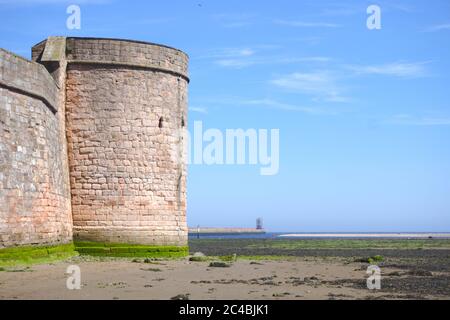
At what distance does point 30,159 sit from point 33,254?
2524 mm

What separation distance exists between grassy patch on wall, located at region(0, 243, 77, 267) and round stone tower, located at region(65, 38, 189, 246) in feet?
4.76

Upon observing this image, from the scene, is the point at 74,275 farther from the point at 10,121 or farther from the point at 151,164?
the point at 151,164

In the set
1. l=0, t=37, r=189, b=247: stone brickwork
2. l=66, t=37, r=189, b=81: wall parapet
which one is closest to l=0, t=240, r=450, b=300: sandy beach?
l=0, t=37, r=189, b=247: stone brickwork

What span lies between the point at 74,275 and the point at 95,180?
6.78 meters

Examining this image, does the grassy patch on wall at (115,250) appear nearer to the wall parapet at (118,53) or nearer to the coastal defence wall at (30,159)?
the coastal defence wall at (30,159)

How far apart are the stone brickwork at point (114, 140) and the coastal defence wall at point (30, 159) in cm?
11

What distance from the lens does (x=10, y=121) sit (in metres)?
18.7

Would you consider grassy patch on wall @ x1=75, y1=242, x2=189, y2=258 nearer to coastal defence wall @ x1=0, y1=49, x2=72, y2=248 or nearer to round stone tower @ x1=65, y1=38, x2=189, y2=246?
round stone tower @ x1=65, y1=38, x2=189, y2=246

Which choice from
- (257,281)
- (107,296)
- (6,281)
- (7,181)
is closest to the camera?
(107,296)

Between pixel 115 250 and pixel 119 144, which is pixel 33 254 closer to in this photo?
pixel 115 250

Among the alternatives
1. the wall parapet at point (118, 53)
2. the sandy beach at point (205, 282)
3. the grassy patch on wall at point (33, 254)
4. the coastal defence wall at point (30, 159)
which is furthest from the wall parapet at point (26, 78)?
the sandy beach at point (205, 282)

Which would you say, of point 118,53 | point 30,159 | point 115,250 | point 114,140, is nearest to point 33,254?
point 30,159

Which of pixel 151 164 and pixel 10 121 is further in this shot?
pixel 151 164
